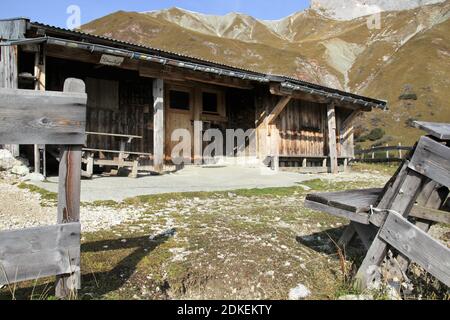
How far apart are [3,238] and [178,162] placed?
1084 centimetres

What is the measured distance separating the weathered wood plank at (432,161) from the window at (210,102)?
1170 cm

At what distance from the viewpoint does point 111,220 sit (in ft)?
17.0

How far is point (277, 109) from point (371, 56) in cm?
7675

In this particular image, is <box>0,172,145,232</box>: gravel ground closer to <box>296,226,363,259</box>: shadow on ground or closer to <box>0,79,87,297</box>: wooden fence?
<box>0,79,87,297</box>: wooden fence

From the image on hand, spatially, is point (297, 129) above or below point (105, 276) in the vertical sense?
above

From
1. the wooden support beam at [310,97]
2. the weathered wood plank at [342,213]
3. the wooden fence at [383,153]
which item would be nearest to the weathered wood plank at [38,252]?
the weathered wood plank at [342,213]

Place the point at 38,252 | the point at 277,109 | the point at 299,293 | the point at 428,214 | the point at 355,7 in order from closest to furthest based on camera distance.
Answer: the point at 38,252 → the point at 299,293 → the point at 428,214 → the point at 277,109 → the point at 355,7

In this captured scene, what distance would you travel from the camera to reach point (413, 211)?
3.26m

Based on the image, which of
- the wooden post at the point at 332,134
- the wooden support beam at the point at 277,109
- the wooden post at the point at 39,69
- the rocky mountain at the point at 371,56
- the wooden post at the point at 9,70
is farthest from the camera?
the rocky mountain at the point at 371,56

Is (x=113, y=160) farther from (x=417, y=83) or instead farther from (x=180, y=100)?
(x=417, y=83)

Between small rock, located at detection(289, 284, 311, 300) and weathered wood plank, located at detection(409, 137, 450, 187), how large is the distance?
1.34 metres

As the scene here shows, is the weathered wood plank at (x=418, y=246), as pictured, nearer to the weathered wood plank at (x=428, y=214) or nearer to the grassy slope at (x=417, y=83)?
the weathered wood plank at (x=428, y=214)

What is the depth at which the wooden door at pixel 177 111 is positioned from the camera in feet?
42.8

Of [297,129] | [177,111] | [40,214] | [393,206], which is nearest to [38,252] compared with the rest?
[393,206]
